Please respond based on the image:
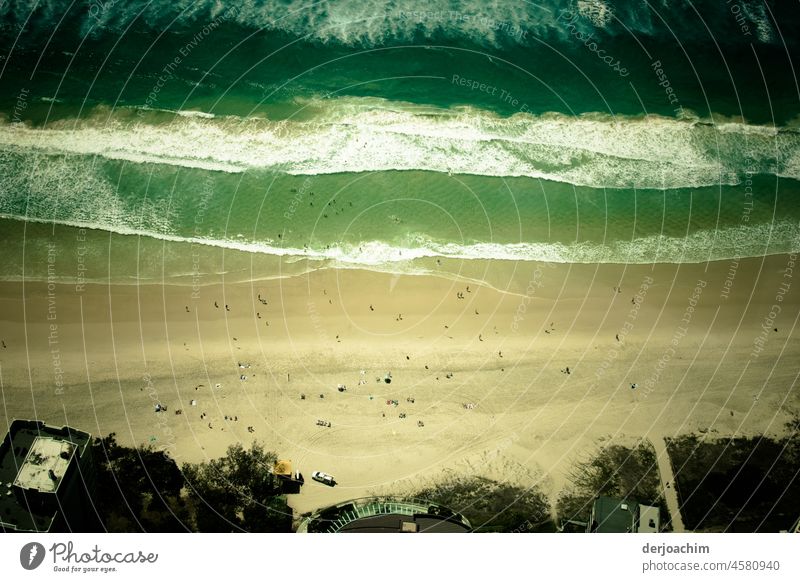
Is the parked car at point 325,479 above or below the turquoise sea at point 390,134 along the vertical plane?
below

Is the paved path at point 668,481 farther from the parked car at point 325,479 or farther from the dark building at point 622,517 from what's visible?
the parked car at point 325,479

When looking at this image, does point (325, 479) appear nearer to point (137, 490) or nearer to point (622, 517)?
point (137, 490)

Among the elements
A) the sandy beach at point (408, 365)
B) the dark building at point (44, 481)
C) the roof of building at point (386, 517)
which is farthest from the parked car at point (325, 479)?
the dark building at point (44, 481)

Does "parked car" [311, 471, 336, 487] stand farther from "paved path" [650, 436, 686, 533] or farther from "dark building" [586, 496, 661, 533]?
"paved path" [650, 436, 686, 533]

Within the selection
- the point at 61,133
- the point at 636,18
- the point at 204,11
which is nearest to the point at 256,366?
the point at 61,133

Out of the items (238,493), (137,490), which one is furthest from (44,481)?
(238,493)

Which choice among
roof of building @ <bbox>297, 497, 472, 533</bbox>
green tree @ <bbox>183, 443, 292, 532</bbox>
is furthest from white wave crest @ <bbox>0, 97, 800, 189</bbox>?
roof of building @ <bbox>297, 497, 472, 533</bbox>
